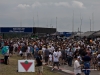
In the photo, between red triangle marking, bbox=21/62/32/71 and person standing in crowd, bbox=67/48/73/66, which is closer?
red triangle marking, bbox=21/62/32/71

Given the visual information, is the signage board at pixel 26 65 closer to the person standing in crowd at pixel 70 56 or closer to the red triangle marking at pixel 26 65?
the red triangle marking at pixel 26 65

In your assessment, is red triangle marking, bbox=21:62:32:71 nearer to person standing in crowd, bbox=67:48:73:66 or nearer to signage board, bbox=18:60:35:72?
signage board, bbox=18:60:35:72

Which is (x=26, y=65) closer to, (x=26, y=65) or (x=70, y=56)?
(x=26, y=65)

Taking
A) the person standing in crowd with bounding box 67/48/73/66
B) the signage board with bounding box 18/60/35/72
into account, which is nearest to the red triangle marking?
the signage board with bounding box 18/60/35/72

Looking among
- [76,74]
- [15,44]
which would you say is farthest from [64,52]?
[15,44]

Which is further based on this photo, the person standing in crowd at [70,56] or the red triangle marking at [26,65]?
the person standing in crowd at [70,56]

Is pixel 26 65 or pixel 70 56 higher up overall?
pixel 70 56

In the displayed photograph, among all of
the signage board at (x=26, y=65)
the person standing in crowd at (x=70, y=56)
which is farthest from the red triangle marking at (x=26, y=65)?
the person standing in crowd at (x=70, y=56)

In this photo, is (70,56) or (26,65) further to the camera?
(70,56)

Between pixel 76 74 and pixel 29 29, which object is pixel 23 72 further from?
pixel 29 29

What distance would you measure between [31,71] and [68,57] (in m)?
7.75

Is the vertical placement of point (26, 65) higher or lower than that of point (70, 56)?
lower

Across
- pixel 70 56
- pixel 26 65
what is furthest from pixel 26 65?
pixel 70 56

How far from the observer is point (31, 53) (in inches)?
1378
